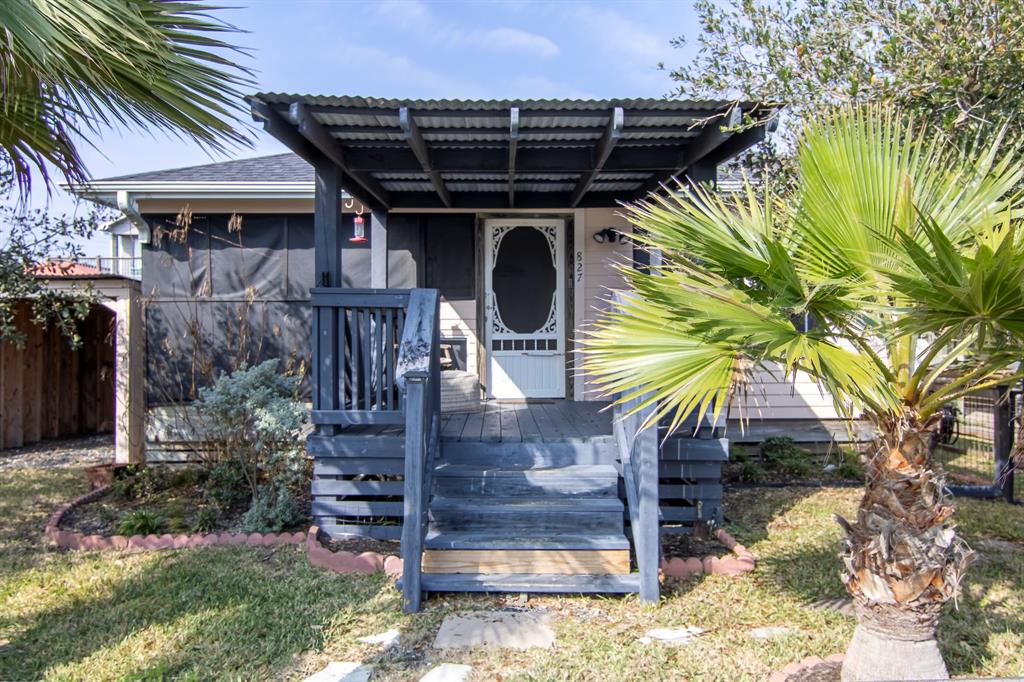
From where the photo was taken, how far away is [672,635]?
11.2ft

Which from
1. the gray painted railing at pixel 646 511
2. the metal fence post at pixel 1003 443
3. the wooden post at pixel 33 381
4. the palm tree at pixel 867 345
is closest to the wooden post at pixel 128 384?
the wooden post at pixel 33 381

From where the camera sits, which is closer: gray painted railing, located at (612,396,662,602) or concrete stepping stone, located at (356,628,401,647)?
concrete stepping stone, located at (356,628,401,647)

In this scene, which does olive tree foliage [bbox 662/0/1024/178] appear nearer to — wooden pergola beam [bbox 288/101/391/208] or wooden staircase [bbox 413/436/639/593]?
wooden staircase [bbox 413/436/639/593]

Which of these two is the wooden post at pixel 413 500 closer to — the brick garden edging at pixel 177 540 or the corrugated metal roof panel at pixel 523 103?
the brick garden edging at pixel 177 540

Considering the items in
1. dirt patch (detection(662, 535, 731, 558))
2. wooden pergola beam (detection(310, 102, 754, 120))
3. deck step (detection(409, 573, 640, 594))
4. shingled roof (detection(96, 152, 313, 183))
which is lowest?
dirt patch (detection(662, 535, 731, 558))

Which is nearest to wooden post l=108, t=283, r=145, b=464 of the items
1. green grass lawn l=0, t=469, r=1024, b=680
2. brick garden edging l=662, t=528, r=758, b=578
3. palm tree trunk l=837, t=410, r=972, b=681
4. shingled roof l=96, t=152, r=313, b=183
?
shingled roof l=96, t=152, r=313, b=183

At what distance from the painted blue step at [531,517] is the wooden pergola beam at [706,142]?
2.10 meters

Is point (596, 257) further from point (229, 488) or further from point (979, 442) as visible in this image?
point (979, 442)

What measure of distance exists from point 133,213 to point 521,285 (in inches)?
172

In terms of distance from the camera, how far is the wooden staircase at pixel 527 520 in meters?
3.90

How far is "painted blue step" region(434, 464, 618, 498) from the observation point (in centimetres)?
448

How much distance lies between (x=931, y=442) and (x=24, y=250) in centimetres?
711

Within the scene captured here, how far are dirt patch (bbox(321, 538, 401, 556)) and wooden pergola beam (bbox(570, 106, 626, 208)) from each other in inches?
130

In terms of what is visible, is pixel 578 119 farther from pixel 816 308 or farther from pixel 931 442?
pixel 931 442
